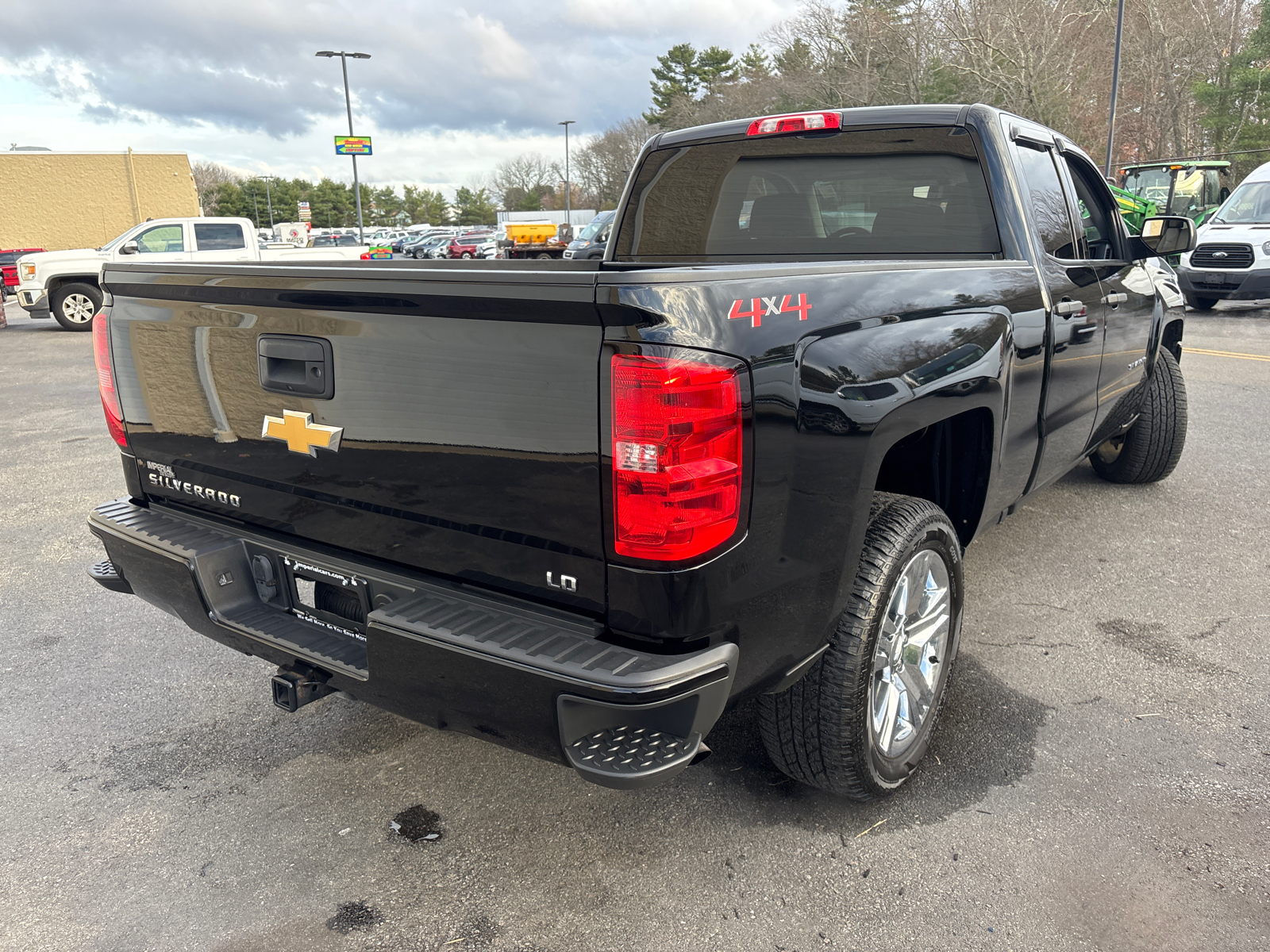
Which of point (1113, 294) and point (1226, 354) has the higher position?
point (1113, 294)

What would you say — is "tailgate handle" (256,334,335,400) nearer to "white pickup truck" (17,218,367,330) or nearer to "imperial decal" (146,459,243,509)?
"imperial decal" (146,459,243,509)

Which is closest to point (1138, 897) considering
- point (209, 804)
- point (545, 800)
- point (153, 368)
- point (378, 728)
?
point (545, 800)

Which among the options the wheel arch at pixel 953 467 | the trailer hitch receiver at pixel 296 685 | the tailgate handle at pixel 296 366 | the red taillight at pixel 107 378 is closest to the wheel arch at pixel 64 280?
the red taillight at pixel 107 378

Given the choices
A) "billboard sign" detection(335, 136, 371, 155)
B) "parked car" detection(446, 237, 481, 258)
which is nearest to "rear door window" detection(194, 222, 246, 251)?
"billboard sign" detection(335, 136, 371, 155)

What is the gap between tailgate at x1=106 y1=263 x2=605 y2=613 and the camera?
184 cm

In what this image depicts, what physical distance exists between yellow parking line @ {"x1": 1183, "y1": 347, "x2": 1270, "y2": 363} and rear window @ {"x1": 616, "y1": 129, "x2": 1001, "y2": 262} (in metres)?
9.58

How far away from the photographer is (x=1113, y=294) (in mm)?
3967

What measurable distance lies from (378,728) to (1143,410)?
459cm

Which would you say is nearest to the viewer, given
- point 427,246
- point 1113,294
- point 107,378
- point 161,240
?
point 107,378

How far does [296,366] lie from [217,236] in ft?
50.2

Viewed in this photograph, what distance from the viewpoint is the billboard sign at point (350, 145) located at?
32.8 metres

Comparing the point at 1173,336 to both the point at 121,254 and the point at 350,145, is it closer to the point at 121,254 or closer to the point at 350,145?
the point at 121,254

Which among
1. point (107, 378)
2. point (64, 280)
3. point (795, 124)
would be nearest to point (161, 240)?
point (64, 280)

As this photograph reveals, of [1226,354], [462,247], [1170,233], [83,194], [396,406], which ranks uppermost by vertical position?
[83,194]
